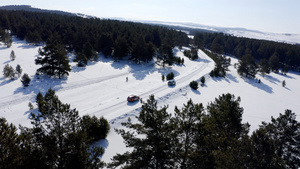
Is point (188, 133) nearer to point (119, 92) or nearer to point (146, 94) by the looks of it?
point (146, 94)

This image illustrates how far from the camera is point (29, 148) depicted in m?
8.65

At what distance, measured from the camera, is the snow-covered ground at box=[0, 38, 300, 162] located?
26031mm

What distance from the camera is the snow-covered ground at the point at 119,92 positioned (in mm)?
26031

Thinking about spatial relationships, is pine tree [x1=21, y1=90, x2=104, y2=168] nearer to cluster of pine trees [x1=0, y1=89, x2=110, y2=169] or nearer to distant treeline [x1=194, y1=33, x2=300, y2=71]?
cluster of pine trees [x1=0, y1=89, x2=110, y2=169]

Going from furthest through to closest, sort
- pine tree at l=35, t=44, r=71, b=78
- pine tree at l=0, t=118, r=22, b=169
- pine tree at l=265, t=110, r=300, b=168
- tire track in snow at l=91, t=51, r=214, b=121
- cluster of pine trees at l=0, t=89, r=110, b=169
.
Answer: pine tree at l=35, t=44, r=71, b=78, tire track in snow at l=91, t=51, r=214, b=121, pine tree at l=265, t=110, r=300, b=168, cluster of pine trees at l=0, t=89, r=110, b=169, pine tree at l=0, t=118, r=22, b=169

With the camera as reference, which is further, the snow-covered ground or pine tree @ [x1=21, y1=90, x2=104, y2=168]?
the snow-covered ground

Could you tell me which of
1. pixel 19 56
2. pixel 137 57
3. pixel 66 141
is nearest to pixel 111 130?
pixel 66 141

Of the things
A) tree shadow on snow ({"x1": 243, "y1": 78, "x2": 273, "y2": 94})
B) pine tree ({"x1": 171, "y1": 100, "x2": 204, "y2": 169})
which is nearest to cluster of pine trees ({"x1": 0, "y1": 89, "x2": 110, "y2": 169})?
pine tree ({"x1": 171, "y1": 100, "x2": 204, "y2": 169})

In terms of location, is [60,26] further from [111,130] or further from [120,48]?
[111,130]

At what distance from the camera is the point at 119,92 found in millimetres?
35438

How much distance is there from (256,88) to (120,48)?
47965 mm

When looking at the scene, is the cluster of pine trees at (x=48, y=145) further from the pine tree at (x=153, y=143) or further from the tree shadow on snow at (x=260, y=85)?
the tree shadow on snow at (x=260, y=85)

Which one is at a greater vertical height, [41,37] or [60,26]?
[60,26]

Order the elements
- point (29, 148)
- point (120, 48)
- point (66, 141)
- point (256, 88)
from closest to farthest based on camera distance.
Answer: point (29, 148) → point (66, 141) → point (256, 88) → point (120, 48)
